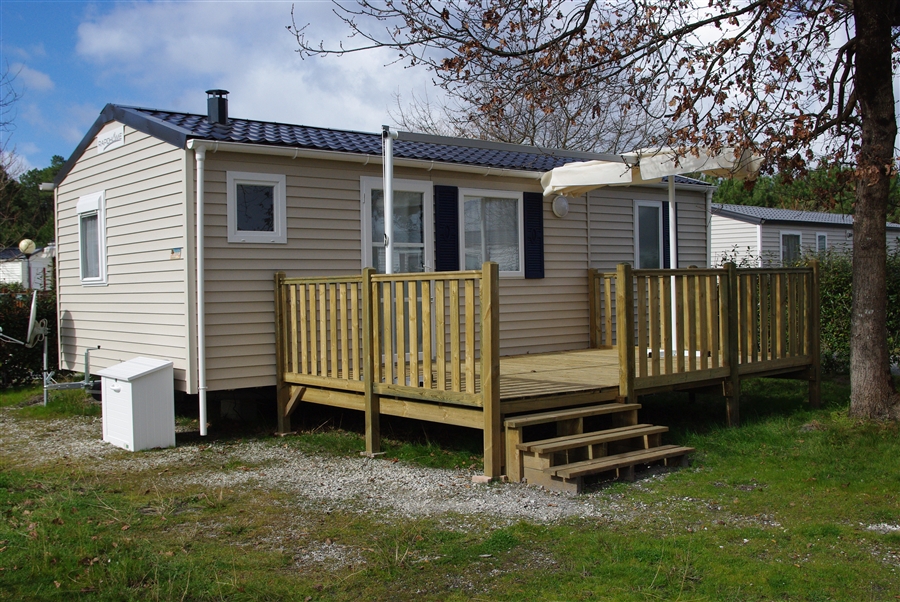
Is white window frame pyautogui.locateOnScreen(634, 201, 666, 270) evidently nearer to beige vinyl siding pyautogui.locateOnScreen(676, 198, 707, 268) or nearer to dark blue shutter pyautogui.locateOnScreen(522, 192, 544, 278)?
beige vinyl siding pyautogui.locateOnScreen(676, 198, 707, 268)

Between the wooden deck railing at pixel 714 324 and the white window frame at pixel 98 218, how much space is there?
607 centimetres

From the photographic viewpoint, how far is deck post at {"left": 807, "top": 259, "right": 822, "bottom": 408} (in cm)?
907

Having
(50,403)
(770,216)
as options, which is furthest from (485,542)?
(770,216)

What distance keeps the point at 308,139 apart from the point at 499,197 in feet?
8.26

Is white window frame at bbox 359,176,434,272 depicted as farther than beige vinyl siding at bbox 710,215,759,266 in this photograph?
No

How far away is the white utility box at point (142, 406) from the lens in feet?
25.4

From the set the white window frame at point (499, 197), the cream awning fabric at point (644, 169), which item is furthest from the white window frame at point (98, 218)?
the cream awning fabric at point (644, 169)

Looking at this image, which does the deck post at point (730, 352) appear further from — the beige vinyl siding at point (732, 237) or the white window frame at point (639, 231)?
the beige vinyl siding at point (732, 237)

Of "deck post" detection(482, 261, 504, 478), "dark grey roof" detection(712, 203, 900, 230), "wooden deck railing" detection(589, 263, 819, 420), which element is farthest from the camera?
"dark grey roof" detection(712, 203, 900, 230)

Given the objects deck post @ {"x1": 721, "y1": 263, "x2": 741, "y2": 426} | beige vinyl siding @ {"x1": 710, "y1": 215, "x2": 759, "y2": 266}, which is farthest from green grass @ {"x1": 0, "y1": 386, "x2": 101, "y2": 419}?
beige vinyl siding @ {"x1": 710, "y1": 215, "x2": 759, "y2": 266}

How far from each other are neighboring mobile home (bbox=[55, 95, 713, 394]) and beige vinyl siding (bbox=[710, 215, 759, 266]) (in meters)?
12.5

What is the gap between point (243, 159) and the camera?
822 cm

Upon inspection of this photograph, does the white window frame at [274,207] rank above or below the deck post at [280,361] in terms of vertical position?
above

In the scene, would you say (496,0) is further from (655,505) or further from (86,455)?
(86,455)
